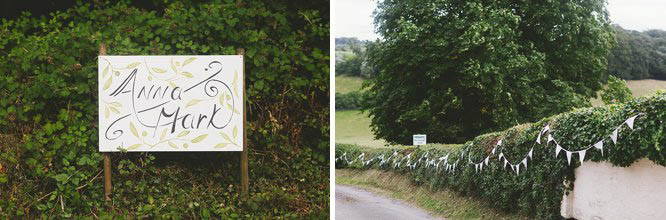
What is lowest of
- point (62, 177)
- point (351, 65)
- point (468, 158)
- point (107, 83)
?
point (468, 158)

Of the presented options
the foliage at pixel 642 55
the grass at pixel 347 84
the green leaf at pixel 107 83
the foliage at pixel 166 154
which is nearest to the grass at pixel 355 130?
the grass at pixel 347 84

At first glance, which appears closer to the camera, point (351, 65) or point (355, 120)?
point (351, 65)

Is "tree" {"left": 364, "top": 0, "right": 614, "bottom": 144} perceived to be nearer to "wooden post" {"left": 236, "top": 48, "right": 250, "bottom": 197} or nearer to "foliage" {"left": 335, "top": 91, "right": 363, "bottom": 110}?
"foliage" {"left": 335, "top": 91, "right": 363, "bottom": 110}

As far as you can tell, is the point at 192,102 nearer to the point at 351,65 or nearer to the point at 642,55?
the point at 351,65

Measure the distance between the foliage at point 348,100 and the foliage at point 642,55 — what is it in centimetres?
396

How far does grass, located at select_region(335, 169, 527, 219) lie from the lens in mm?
6452

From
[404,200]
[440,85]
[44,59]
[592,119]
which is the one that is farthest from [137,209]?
[440,85]

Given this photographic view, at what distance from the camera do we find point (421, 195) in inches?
310

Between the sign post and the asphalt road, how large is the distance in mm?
2951

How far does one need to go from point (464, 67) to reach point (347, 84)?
2.36 m

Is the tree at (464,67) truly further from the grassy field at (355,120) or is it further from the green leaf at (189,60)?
the green leaf at (189,60)

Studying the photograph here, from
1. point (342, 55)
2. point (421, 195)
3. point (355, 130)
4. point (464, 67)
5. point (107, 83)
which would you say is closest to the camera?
point (107, 83)

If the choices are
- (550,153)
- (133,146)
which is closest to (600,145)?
(550,153)

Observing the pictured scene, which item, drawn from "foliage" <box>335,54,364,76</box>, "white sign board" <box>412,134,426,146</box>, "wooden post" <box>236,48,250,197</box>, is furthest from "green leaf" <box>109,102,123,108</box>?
"white sign board" <box>412,134,426,146</box>
